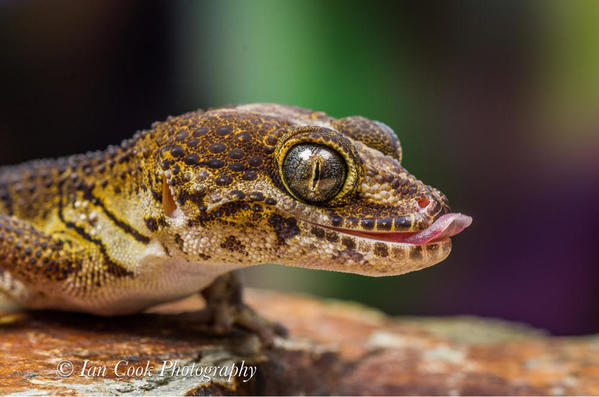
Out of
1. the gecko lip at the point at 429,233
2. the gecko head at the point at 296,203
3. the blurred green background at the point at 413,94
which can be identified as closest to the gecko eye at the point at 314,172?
the gecko head at the point at 296,203

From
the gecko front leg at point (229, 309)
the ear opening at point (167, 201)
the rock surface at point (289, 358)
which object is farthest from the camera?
the gecko front leg at point (229, 309)

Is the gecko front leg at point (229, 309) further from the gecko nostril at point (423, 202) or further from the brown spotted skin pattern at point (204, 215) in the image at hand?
the gecko nostril at point (423, 202)

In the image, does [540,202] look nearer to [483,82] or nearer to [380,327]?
[483,82]

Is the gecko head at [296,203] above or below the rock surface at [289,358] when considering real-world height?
above

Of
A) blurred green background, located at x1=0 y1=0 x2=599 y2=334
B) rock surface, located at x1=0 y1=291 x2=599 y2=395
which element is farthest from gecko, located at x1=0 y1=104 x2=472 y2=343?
blurred green background, located at x1=0 y1=0 x2=599 y2=334

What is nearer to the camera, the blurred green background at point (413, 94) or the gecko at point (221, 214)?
the gecko at point (221, 214)

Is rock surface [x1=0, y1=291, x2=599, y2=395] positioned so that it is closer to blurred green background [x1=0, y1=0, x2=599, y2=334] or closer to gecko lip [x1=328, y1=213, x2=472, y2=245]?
gecko lip [x1=328, y1=213, x2=472, y2=245]
